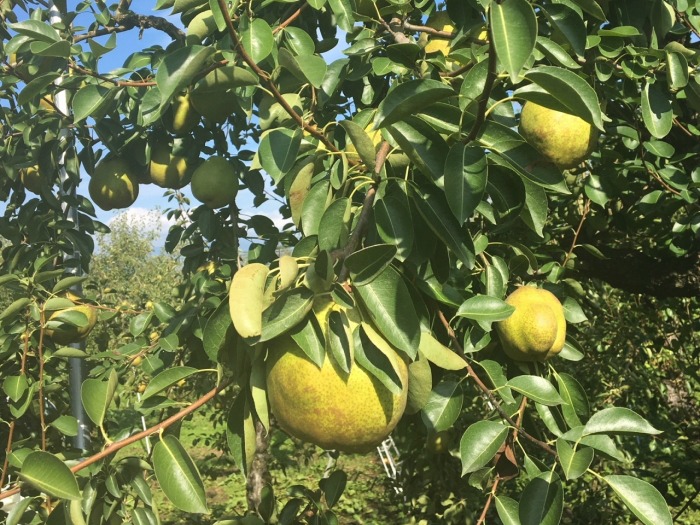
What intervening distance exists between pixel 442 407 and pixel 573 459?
31 cm

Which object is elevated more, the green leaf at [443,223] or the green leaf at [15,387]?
the green leaf at [443,223]

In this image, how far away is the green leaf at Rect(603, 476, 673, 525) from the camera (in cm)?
107

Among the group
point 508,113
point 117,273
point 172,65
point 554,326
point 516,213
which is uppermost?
point 172,65

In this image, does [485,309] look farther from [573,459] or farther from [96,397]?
[96,397]

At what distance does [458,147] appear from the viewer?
1.02 meters

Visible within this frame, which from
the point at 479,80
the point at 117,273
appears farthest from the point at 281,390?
the point at 117,273

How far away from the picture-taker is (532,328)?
5.44 feet

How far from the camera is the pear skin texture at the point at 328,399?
1.05 meters

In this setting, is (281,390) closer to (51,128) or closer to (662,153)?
(662,153)

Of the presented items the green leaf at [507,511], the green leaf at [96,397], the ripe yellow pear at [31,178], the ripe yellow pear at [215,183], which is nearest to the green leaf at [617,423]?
the green leaf at [507,511]

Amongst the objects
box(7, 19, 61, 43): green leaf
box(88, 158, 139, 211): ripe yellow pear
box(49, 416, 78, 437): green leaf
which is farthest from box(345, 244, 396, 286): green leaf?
box(88, 158, 139, 211): ripe yellow pear

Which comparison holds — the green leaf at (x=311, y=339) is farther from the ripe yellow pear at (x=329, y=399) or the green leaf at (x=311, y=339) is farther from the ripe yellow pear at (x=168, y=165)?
the ripe yellow pear at (x=168, y=165)

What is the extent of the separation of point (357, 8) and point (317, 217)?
0.92m

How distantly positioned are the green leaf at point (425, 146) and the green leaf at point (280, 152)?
309 mm
